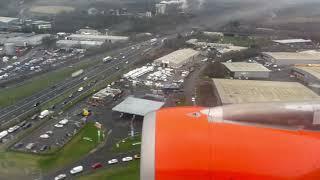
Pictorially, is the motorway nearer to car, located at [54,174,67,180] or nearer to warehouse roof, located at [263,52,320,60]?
car, located at [54,174,67,180]

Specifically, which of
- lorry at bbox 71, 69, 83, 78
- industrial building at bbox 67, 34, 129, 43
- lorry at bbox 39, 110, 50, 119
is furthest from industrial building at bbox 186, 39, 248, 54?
lorry at bbox 39, 110, 50, 119

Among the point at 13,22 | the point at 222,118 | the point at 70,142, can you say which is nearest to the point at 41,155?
the point at 70,142

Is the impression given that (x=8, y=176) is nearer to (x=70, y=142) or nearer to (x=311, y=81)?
(x=70, y=142)

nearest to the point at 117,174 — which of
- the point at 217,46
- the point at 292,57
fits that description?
the point at 292,57

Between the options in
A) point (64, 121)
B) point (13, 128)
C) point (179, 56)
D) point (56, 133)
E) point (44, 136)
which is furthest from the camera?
A: point (179, 56)

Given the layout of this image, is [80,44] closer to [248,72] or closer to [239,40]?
[239,40]
